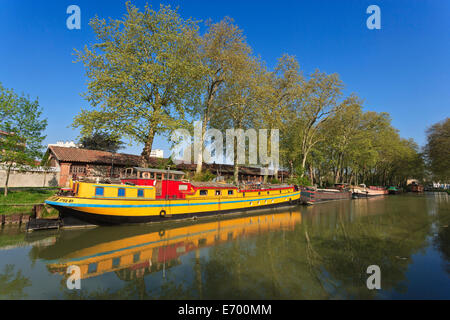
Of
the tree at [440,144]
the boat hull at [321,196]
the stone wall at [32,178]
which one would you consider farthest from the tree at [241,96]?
the tree at [440,144]

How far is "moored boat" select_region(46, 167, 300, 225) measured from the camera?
14859mm

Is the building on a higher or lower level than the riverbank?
higher

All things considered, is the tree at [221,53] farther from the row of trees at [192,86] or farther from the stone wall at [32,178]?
the stone wall at [32,178]

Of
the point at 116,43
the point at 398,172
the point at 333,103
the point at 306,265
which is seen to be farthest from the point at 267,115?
the point at 398,172

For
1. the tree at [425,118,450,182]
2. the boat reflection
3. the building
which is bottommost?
the boat reflection

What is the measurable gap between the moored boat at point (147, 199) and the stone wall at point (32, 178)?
16.4 metres

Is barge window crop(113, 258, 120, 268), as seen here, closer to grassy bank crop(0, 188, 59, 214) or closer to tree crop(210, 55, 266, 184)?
grassy bank crop(0, 188, 59, 214)

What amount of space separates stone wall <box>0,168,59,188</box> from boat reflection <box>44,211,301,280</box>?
19.6 m

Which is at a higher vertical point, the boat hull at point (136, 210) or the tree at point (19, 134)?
the tree at point (19, 134)

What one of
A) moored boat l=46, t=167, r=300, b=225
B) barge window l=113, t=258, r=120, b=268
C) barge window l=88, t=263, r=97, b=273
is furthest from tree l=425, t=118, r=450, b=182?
barge window l=88, t=263, r=97, b=273

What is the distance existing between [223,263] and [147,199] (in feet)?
31.5

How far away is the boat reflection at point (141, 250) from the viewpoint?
904 cm

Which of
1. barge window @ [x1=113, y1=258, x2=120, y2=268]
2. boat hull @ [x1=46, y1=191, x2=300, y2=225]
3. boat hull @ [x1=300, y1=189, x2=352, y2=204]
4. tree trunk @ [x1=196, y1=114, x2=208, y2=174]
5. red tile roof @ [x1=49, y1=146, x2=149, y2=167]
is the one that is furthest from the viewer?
boat hull @ [x1=300, y1=189, x2=352, y2=204]

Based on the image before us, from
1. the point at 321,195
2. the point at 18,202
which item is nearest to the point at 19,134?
the point at 18,202
